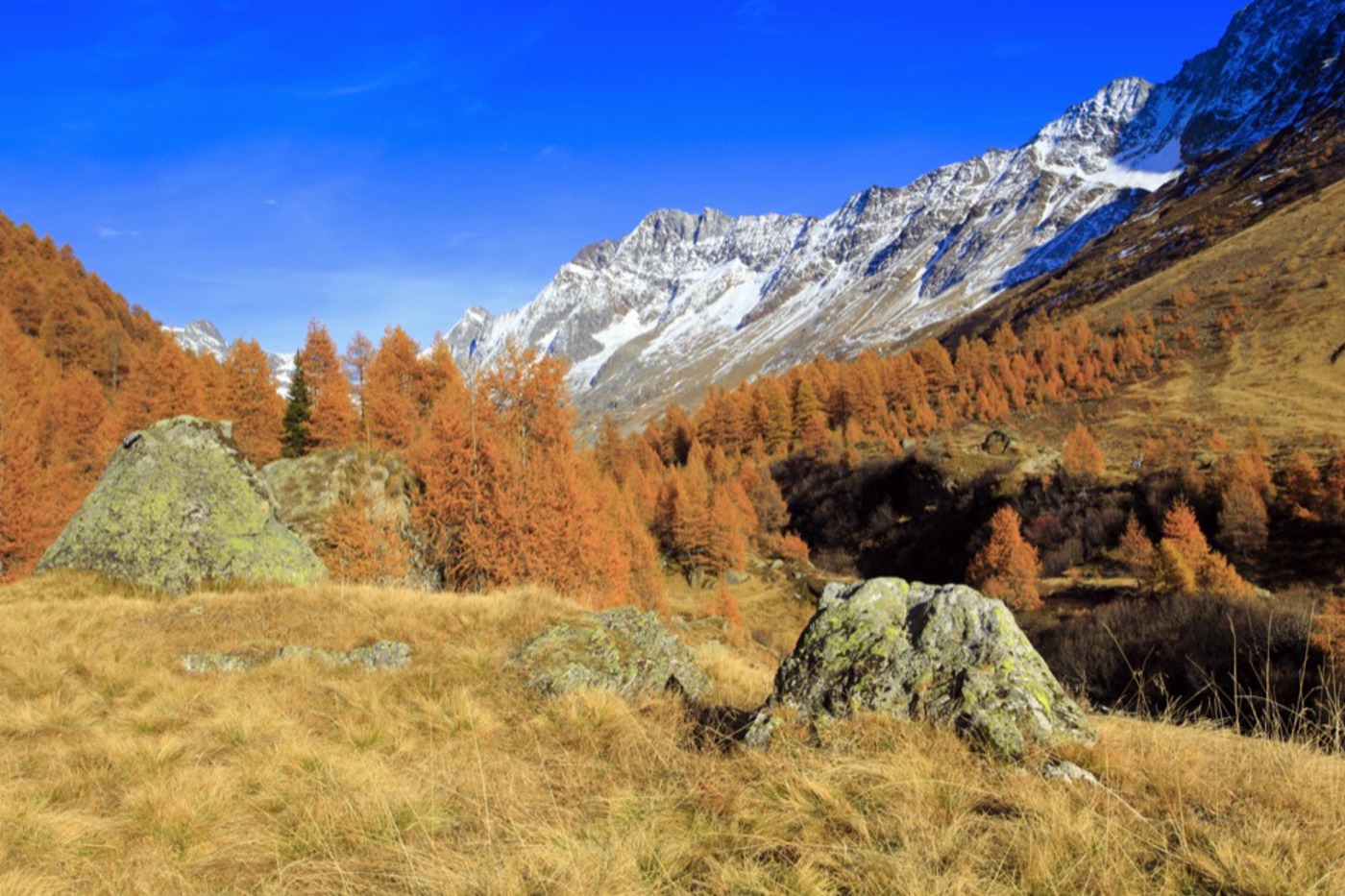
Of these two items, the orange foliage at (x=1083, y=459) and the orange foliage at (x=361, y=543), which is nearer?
the orange foliage at (x=361, y=543)

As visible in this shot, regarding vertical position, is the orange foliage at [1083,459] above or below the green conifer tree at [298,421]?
below

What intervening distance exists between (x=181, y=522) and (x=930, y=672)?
58.2ft

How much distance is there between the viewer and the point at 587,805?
14.8 feet

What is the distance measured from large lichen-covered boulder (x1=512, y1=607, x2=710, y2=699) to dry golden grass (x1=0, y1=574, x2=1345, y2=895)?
96cm

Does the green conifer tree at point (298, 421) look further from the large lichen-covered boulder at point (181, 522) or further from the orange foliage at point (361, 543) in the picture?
the large lichen-covered boulder at point (181, 522)

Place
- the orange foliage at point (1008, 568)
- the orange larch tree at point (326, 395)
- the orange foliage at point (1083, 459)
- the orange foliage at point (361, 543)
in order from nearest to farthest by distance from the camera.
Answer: the orange foliage at point (361, 543) → the orange larch tree at point (326, 395) → the orange foliage at point (1008, 568) → the orange foliage at point (1083, 459)

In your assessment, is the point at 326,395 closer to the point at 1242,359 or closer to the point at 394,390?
the point at 394,390

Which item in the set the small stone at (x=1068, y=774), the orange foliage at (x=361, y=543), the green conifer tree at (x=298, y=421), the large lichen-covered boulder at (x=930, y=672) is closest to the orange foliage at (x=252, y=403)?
the green conifer tree at (x=298, y=421)

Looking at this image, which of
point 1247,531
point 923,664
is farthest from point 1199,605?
point 923,664

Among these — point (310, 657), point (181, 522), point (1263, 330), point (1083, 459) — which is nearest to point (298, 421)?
point (181, 522)

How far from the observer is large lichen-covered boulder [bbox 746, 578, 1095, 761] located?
186 inches

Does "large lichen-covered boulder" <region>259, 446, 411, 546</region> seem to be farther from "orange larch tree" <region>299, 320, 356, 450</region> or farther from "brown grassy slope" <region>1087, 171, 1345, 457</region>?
"brown grassy slope" <region>1087, 171, 1345, 457</region>

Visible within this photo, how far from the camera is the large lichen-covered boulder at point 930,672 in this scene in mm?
4723

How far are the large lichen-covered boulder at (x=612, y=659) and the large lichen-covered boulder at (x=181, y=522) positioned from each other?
1005 cm
